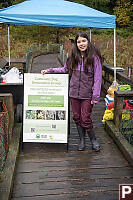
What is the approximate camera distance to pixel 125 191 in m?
3.47

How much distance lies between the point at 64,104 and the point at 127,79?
2.25 metres

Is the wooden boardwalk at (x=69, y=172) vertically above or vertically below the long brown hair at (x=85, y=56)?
below

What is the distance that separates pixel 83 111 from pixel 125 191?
144 centimetres

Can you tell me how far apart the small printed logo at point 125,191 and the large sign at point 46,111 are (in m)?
1.33

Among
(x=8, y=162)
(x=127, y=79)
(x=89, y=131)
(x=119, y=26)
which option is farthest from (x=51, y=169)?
(x=119, y=26)

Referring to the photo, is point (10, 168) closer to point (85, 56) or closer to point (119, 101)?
point (85, 56)

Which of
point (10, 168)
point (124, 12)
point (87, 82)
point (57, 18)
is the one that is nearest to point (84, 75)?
point (87, 82)

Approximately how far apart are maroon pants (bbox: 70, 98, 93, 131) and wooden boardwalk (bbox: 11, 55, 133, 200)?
46 cm

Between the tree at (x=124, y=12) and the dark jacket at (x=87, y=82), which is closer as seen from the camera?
the dark jacket at (x=87, y=82)

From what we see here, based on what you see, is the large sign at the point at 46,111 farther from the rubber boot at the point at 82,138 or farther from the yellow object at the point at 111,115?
the yellow object at the point at 111,115

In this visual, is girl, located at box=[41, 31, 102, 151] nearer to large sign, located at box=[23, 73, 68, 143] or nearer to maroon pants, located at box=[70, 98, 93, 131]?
maroon pants, located at box=[70, 98, 93, 131]

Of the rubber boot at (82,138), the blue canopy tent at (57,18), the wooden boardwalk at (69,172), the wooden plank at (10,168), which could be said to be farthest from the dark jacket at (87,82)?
the blue canopy tent at (57,18)

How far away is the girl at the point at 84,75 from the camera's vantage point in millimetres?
4250

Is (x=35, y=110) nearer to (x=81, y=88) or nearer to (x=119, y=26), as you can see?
(x=81, y=88)
